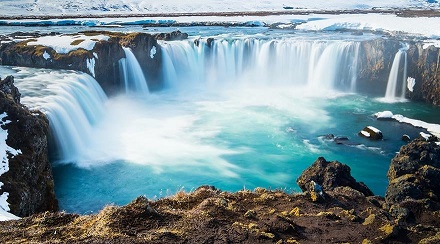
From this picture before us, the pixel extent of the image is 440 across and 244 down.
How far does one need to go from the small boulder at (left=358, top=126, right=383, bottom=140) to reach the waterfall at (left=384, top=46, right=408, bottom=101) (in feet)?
45.7

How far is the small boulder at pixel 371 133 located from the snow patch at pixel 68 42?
26.3m

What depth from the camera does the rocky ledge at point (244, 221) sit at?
9633 millimetres

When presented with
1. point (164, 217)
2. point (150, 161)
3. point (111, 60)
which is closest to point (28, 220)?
point (164, 217)

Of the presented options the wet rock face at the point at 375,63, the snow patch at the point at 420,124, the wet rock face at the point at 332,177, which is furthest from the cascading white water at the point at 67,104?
the wet rock face at the point at 375,63

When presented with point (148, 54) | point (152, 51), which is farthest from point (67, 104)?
point (152, 51)

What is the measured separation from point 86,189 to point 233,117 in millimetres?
16951

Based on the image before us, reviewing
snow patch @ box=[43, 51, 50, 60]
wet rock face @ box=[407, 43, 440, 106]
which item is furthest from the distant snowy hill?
wet rock face @ box=[407, 43, 440, 106]

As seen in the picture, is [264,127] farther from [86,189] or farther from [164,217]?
[164,217]

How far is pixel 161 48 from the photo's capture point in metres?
48.4

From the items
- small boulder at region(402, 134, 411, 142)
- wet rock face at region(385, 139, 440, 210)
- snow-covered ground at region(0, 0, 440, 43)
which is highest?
snow-covered ground at region(0, 0, 440, 43)

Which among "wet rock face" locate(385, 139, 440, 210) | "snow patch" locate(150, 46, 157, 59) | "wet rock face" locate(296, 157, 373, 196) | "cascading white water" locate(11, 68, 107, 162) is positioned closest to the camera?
"wet rock face" locate(385, 139, 440, 210)

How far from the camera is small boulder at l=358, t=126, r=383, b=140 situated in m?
30.4

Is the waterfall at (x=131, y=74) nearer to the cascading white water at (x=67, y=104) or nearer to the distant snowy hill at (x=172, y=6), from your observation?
the cascading white water at (x=67, y=104)

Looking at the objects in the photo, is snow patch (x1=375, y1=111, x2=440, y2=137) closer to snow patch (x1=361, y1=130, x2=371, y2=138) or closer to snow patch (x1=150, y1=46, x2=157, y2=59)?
snow patch (x1=361, y1=130, x2=371, y2=138)
